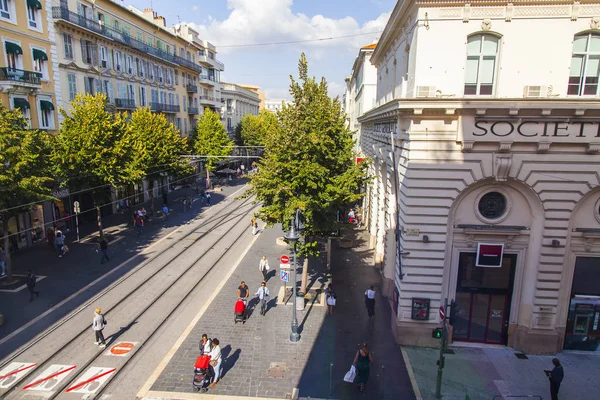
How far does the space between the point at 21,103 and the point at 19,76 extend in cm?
164

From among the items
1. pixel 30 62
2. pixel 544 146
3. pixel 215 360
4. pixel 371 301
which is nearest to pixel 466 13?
pixel 544 146

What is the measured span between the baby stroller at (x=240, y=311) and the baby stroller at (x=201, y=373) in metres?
3.83

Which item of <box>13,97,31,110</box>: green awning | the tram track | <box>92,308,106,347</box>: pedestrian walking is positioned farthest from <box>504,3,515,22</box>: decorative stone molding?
<box>13,97,31,110</box>: green awning

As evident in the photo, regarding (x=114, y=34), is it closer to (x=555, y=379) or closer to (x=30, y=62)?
(x=30, y=62)

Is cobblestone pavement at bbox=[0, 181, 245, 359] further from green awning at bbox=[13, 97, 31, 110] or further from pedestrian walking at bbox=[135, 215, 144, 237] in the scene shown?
green awning at bbox=[13, 97, 31, 110]

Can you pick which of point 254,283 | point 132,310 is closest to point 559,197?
point 254,283

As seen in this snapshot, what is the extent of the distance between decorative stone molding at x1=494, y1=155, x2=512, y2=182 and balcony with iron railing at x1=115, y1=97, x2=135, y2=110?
3408 centimetres

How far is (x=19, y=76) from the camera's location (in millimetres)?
24609

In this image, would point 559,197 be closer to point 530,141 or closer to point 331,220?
point 530,141

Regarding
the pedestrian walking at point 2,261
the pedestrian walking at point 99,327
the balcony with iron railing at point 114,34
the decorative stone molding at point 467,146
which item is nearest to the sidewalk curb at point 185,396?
the pedestrian walking at point 99,327

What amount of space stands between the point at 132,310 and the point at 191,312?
2.56m

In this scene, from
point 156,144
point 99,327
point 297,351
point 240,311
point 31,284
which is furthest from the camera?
point 156,144

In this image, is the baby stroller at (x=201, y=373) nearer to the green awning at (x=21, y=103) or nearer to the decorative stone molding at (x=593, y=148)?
the decorative stone molding at (x=593, y=148)

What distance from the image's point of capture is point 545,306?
1422cm
